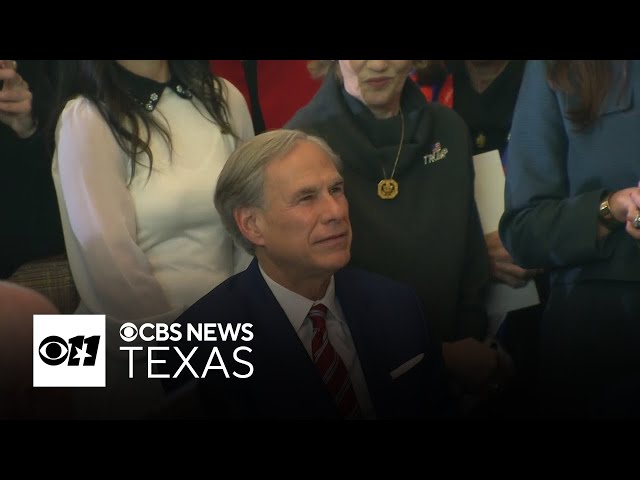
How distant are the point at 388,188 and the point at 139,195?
84cm

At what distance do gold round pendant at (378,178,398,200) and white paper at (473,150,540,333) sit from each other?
0.95 feet

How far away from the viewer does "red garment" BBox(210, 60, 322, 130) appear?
338cm

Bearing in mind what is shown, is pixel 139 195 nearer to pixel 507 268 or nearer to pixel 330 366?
pixel 330 366

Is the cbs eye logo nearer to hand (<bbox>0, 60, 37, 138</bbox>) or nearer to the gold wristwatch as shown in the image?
hand (<bbox>0, 60, 37, 138</bbox>)

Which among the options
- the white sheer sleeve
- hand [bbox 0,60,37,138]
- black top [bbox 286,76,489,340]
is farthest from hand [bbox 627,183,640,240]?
hand [bbox 0,60,37,138]

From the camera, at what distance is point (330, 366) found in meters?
3.28

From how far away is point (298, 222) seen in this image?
3232 millimetres

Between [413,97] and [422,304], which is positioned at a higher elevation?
[413,97]

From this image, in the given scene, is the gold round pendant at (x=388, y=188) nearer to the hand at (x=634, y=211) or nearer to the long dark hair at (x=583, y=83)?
the long dark hair at (x=583, y=83)

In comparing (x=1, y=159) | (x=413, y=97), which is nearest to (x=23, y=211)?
(x=1, y=159)

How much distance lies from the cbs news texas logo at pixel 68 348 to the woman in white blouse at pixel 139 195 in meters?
0.04

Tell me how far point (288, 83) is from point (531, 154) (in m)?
0.86

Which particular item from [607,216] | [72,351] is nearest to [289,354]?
[72,351]

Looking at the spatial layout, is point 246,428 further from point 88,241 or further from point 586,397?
point 586,397
